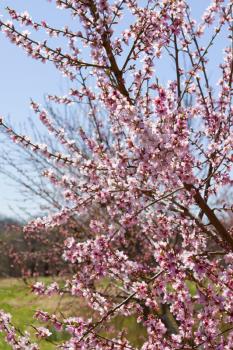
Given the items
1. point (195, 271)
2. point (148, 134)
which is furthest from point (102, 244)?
point (148, 134)

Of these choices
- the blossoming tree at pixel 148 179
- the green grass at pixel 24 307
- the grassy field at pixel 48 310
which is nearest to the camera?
the blossoming tree at pixel 148 179

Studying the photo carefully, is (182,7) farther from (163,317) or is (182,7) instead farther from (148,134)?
(163,317)

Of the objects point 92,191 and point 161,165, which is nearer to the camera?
point 161,165

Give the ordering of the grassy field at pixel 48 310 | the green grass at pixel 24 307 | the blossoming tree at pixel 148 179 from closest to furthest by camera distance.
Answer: the blossoming tree at pixel 148 179, the grassy field at pixel 48 310, the green grass at pixel 24 307

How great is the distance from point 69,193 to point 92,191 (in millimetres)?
714

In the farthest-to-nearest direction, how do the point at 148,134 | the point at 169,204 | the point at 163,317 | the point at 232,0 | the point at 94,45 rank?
1. the point at 163,317
2. the point at 232,0
3. the point at 94,45
4. the point at 169,204
5. the point at 148,134

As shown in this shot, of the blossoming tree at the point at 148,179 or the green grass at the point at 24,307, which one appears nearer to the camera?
the blossoming tree at the point at 148,179

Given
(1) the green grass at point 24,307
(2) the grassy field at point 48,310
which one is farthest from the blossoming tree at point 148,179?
(1) the green grass at point 24,307

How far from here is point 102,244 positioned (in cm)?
408

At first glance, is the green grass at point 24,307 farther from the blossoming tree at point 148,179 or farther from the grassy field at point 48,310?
the blossoming tree at point 148,179

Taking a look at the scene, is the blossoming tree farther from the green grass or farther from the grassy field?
the green grass

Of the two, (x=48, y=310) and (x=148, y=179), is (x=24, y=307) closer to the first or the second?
(x=48, y=310)

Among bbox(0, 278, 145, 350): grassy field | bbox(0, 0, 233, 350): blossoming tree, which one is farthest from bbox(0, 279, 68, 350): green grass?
bbox(0, 0, 233, 350): blossoming tree

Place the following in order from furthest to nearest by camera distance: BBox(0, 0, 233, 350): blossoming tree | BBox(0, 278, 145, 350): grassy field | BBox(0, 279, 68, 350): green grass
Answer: BBox(0, 279, 68, 350): green grass, BBox(0, 278, 145, 350): grassy field, BBox(0, 0, 233, 350): blossoming tree
